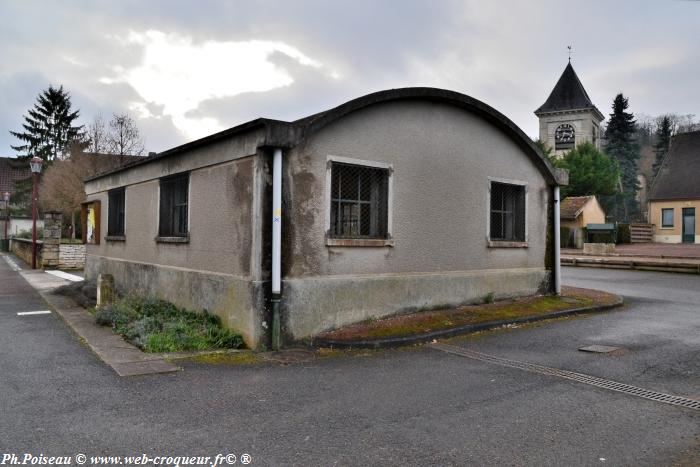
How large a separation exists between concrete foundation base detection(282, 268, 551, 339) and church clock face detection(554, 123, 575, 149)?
54853 mm

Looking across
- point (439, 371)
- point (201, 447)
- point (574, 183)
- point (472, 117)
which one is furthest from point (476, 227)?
point (574, 183)

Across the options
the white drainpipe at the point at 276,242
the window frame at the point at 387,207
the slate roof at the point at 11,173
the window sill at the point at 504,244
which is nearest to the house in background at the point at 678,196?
the window sill at the point at 504,244

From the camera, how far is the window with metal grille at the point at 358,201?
342 inches

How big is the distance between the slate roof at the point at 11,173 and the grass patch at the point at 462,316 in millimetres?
63913

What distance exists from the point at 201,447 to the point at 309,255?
4223 mm

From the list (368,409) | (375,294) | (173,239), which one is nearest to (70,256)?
(173,239)

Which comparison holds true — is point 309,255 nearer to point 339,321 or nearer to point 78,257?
point 339,321

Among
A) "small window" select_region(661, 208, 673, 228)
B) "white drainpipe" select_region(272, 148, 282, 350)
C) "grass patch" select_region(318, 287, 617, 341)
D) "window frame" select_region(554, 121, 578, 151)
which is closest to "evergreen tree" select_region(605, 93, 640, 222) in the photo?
"window frame" select_region(554, 121, 578, 151)

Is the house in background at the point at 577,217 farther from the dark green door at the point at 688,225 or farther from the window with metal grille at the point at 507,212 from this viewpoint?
the window with metal grille at the point at 507,212

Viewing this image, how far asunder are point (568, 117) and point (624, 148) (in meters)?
10.0

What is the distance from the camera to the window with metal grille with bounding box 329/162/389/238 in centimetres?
870

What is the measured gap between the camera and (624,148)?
65.1 meters

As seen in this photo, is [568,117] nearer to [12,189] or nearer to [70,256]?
[70,256]

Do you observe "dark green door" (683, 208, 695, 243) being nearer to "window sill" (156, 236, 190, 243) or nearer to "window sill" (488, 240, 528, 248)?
"window sill" (488, 240, 528, 248)
